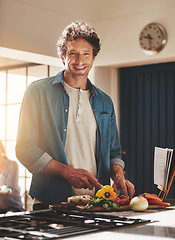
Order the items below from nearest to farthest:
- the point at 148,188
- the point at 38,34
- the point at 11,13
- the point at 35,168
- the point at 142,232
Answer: the point at 142,232, the point at 35,168, the point at 11,13, the point at 38,34, the point at 148,188

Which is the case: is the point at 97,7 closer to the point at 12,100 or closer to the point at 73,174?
the point at 12,100

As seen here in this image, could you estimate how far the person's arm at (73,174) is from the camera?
2332 mm

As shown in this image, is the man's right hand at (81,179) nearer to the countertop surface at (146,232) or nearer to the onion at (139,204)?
the onion at (139,204)

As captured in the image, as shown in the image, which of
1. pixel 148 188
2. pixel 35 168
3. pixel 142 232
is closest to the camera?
pixel 142 232

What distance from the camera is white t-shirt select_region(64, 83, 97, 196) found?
2.61 metres

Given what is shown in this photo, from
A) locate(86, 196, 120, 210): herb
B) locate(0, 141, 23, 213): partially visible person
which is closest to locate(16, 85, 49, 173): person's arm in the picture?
locate(86, 196, 120, 210): herb

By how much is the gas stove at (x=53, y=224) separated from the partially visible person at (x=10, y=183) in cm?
330

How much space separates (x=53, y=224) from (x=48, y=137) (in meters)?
0.98

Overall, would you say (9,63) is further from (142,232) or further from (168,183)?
(142,232)

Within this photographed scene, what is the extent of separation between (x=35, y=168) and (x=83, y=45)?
0.81 metres

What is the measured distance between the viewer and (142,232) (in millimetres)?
1531

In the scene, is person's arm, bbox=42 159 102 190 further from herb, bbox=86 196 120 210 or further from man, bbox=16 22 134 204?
herb, bbox=86 196 120 210

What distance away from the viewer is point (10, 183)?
5.36 metres

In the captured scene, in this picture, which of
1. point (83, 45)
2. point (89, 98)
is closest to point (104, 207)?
point (89, 98)
